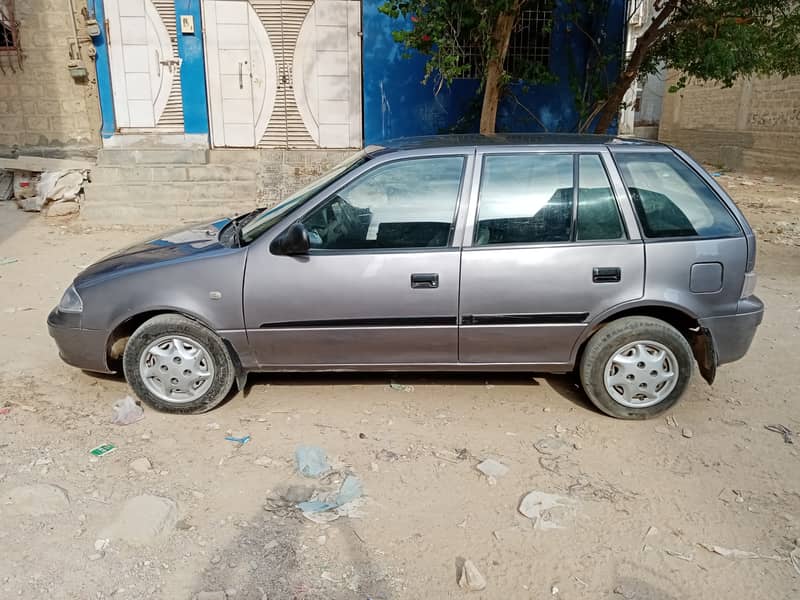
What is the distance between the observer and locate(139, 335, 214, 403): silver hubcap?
12.6ft

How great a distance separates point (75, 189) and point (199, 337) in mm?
7718

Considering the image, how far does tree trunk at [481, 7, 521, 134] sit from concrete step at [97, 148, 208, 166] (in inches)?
192

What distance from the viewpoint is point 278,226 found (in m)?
3.79

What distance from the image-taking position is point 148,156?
33.8 ft

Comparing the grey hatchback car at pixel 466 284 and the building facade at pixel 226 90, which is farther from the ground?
the building facade at pixel 226 90

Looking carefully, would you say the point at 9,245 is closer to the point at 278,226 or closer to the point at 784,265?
the point at 278,226

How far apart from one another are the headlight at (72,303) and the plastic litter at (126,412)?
0.65m

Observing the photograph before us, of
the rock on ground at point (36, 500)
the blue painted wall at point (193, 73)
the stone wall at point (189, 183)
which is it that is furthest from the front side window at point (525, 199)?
the blue painted wall at point (193, 73)

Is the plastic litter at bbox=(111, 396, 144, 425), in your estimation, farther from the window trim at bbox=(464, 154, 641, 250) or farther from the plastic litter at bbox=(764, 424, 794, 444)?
the plastic litter at bbox=(764, 424, 794, 444)

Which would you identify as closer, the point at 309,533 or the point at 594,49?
the point at 309,533

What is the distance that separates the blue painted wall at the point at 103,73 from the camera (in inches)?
389

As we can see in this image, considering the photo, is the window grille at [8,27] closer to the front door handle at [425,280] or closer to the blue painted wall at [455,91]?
the blue painted wall at [455,91]

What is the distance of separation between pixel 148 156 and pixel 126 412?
24.6 ft

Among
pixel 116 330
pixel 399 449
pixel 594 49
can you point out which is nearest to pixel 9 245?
pixel 116 330
